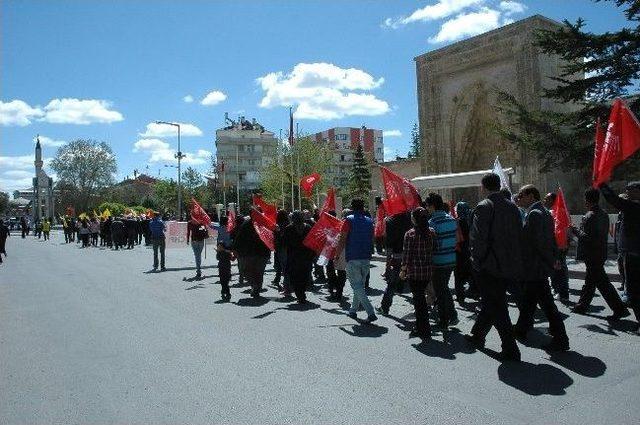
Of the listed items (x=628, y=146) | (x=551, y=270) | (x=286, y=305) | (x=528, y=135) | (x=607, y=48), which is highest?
(x=607, y=48)

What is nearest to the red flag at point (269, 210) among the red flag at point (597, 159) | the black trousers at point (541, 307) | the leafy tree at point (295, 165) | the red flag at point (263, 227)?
the red flag at point (263, 227)

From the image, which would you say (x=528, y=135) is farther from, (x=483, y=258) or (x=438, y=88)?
(x=483, y=258)

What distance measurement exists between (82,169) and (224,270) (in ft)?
251

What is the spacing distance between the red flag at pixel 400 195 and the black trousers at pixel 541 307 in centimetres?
241

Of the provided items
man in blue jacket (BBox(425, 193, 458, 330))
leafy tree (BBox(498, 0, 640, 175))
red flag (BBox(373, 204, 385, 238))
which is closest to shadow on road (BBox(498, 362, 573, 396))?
man in blue jacket (BBox(425, 193, 458, 330))

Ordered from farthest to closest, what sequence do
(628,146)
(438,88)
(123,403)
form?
(438,88) → (628,146) → (123,403)

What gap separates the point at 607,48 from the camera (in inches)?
723

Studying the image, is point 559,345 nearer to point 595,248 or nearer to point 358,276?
point 595,248

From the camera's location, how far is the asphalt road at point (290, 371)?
442 centimetres

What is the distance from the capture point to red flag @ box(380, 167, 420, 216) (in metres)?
8.55

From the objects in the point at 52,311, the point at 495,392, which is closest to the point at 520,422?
the point at 495,392

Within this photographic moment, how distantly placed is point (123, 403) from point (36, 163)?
122116 mm

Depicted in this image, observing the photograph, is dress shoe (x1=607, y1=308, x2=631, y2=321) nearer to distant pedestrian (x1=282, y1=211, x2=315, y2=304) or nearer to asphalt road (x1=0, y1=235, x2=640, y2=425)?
asphalt road (x1=0, y1=235, x2=640, y2=425)

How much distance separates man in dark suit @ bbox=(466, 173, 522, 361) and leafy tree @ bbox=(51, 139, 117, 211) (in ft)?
264
